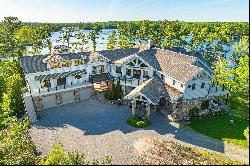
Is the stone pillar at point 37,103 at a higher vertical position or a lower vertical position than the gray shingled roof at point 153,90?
lower

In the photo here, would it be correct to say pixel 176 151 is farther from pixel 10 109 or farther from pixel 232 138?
pixel 10 109

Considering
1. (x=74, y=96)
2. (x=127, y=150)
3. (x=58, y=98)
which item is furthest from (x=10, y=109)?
(x=127, y=150)

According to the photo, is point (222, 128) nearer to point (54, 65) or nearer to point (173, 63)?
point (173, 63)

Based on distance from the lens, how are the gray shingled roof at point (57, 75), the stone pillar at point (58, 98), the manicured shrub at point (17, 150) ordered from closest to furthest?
the manicured shrub at point (17, 150) → the gray shingled roof at point (57, 75) → the stone pillar at point (58, 98)

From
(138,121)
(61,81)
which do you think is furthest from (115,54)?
(138,121)

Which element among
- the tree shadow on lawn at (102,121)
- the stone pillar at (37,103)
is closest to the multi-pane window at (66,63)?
the tree shadow on lawn at (102,121)

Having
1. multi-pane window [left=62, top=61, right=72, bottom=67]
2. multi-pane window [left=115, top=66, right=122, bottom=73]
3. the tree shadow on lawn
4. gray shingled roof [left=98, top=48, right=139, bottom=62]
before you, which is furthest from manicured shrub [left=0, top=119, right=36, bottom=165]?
gray shingled roof [left=98, top=48, right=139, bottom=62]

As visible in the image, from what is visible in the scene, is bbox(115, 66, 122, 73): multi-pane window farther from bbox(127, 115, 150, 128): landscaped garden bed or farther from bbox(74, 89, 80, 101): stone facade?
bbox(127, 115, 150, 128): landscaped garden bed

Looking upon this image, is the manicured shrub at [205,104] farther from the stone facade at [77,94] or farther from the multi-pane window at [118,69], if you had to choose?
the stone facade at [77,94]

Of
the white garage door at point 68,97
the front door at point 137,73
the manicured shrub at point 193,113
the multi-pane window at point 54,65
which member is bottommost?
the manicured shrub at point 193,113
